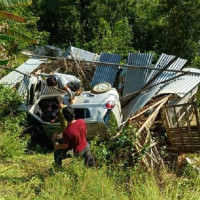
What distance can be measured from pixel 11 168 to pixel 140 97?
4.51 metres

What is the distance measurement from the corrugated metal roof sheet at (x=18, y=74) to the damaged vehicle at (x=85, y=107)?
1710mm

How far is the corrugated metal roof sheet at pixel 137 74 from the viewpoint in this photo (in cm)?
1093

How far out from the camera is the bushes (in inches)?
332

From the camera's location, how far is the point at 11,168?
740 cm

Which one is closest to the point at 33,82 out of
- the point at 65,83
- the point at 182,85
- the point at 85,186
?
the point at 65,83

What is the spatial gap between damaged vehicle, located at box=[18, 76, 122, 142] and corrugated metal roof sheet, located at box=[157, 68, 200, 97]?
4.94ft

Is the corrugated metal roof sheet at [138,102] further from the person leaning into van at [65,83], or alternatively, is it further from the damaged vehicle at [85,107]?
the person leaning into van at [65,83]

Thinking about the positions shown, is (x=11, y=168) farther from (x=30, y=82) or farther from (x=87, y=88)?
(x=87, y=88)

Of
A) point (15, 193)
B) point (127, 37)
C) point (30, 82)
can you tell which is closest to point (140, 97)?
point (30, 82)

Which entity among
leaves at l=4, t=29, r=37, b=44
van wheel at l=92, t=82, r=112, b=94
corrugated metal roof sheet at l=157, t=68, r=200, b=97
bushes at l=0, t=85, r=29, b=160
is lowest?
bushes at l=0, t=85, r=29, b=160

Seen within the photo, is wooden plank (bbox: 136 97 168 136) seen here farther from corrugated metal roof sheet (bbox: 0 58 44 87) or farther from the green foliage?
corrugated metal roof sheet (bbox: 0 58 44 87)

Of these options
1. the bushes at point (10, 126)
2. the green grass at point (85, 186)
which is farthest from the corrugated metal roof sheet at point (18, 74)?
the green grass at point (85, 186)

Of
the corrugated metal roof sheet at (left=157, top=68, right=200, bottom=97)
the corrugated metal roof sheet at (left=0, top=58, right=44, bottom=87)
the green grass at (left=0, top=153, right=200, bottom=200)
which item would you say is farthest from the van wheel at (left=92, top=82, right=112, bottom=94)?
the corrugated metal roof sheet at (left=0, top=58, right=44, bottom=87)

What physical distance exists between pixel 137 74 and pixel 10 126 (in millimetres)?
4408
